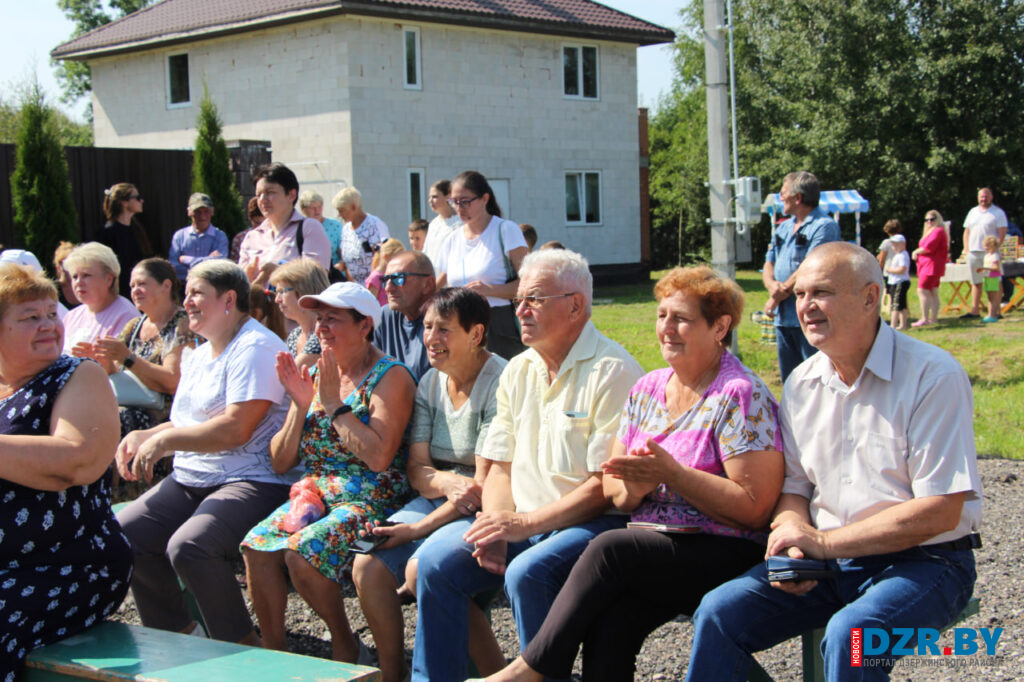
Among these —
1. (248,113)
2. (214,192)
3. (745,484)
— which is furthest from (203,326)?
(248,113)

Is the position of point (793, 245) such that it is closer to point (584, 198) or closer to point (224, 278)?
point (224, 278)

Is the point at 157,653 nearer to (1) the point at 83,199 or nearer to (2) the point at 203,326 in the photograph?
(2) the point at 203,326

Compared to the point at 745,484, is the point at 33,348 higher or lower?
higher

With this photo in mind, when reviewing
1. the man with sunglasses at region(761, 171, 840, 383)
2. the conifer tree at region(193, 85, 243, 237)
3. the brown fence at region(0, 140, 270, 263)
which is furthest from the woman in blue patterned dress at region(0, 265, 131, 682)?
the conifer tree at region(193, 85, 243, 237)

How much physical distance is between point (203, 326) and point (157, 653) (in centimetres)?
171

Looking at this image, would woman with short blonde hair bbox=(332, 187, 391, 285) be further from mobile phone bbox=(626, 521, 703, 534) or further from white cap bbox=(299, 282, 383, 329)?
mobile phone bbox=(626, 521, 703, 534)

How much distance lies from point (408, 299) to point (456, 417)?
1186 millimetres

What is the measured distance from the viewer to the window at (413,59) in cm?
2197

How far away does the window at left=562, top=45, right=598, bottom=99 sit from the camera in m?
24.7

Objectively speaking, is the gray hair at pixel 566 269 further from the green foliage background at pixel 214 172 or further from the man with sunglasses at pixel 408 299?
the green foliage background at pixel 214 172

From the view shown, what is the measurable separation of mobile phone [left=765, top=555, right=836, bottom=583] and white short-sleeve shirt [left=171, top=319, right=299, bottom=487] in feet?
7.34

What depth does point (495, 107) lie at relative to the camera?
23359mm

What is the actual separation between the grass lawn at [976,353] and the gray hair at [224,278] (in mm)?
5220

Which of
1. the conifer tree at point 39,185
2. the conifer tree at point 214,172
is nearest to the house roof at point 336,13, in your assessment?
the conifer tree at point 214,172
